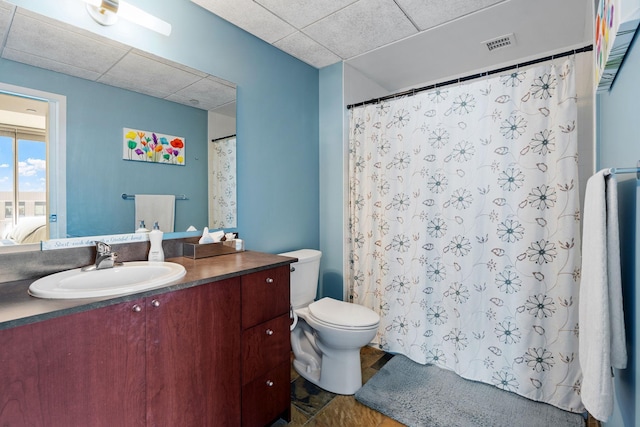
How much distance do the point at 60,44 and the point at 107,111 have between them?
0.98ft

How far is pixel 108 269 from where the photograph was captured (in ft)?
4.36

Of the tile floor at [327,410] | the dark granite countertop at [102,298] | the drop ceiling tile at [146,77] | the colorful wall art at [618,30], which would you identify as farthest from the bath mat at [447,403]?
the drop ceiling tile at [146,77]

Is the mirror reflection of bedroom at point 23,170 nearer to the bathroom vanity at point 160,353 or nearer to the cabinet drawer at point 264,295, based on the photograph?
the bathroom vanity at point 160,353

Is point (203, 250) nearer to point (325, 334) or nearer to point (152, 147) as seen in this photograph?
point (152, 147)

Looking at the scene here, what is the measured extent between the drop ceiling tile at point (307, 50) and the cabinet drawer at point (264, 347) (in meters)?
1.83

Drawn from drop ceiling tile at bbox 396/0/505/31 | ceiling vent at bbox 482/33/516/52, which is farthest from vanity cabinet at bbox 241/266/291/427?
ceiling vent at bbox 482/33/516/52

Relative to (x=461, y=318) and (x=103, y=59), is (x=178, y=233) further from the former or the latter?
(x=461, y=318)

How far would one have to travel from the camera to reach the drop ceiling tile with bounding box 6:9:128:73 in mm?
1229

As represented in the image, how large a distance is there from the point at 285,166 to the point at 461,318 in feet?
5.27

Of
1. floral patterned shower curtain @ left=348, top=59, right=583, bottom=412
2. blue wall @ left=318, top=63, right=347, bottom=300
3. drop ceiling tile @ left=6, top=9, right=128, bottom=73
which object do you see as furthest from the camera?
blue wall @ left=318, top=63, right=347, bottom=300

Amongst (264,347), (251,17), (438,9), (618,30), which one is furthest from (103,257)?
(438,9)

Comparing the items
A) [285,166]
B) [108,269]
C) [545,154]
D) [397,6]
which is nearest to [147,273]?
[108,269]

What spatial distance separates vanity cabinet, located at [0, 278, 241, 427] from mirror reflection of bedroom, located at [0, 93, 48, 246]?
60cm

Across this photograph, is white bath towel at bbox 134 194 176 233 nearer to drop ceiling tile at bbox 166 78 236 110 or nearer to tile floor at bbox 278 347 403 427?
drop ceiling tile at bbox 166 78 236 110
